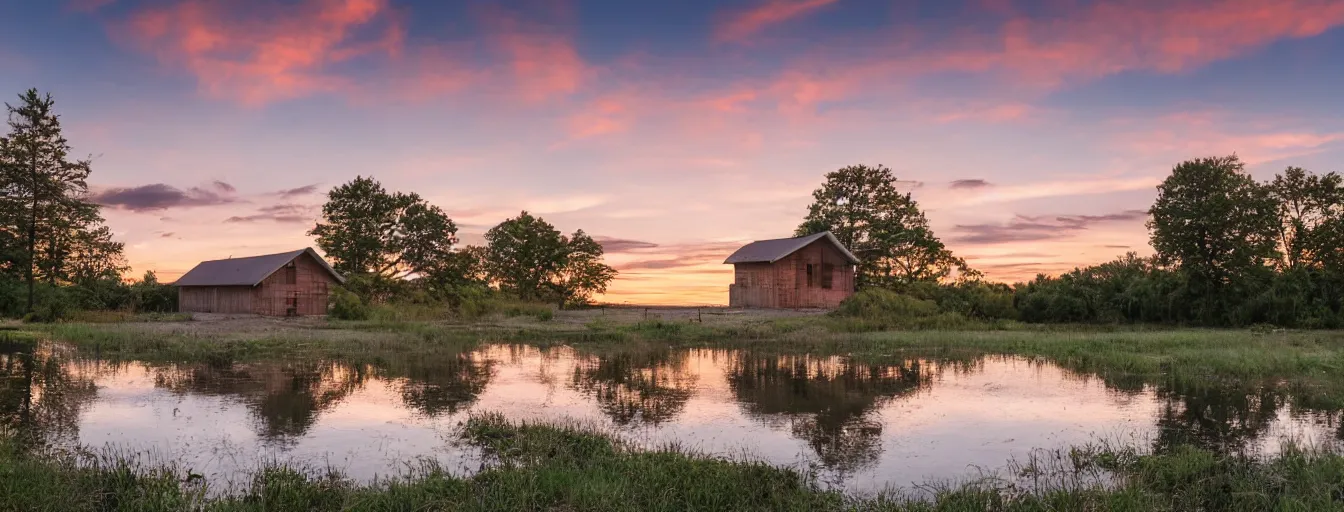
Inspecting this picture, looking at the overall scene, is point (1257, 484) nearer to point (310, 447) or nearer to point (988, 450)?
point (988, 450)

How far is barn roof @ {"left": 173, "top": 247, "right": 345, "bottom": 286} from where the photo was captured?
55.7 meters

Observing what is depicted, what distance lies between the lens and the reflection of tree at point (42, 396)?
588 inches

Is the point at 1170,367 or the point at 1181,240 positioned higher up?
the point at 1181,240

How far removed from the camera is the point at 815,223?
63.2m

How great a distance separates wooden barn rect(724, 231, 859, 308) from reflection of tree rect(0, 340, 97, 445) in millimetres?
39973

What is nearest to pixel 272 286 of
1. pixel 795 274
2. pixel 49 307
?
pixel 49 307

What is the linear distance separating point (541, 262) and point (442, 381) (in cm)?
4740

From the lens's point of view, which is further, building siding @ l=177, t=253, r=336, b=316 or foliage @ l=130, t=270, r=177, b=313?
foliage @ l=130, t=270, r=177, b=313

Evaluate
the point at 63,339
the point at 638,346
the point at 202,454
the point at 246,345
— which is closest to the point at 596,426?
the point at 202,454

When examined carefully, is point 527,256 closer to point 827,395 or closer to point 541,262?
point 541,262

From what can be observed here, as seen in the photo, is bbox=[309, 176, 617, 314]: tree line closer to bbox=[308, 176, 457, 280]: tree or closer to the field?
bbox=[308, 176, 457, 280]: tree

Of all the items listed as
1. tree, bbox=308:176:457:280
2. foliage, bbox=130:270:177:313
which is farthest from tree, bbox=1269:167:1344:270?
foliage, bbox=130:270:177:313

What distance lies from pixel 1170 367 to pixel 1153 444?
1194 cm

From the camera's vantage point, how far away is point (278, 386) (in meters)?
20.5
